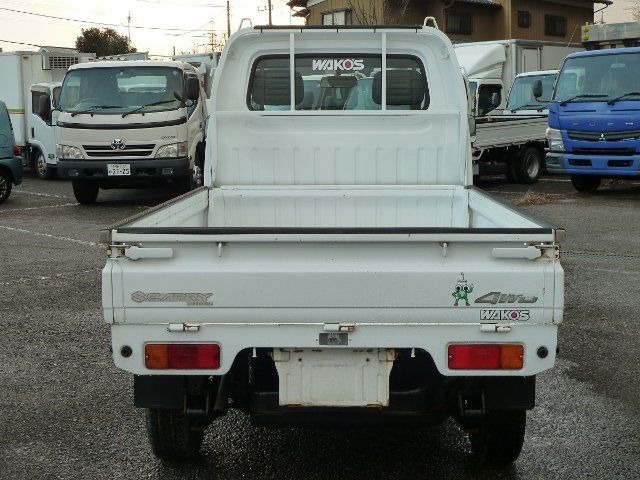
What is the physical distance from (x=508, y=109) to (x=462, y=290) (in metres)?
17.5

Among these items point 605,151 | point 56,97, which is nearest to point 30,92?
point 56,97

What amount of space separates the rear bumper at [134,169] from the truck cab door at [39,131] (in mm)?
4785

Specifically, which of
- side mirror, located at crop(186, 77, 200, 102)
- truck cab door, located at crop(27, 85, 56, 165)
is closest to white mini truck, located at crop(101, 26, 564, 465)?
side mirror, located at crop(186, 77, 200, 102)

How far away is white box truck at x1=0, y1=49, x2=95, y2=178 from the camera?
20359 mm

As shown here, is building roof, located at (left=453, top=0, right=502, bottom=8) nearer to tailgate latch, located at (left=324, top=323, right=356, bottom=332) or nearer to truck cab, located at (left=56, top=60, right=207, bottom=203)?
truck cab, located at (left=56, top=60, right=207, bottom=203)

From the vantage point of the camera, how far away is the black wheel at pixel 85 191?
1573 cm

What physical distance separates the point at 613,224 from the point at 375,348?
9622 millimetres

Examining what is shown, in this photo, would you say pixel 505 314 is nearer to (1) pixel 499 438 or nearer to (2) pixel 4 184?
(1) pixel 499 438

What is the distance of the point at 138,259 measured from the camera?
3580 millimetres

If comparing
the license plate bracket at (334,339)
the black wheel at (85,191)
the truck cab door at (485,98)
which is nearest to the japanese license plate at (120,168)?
the black wheel at (85,191)

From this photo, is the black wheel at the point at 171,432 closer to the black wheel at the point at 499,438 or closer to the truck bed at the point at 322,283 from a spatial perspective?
→ the truck bed at the point at 322,283

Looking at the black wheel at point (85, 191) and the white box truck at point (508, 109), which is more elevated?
the white box truck at point (508, 109)

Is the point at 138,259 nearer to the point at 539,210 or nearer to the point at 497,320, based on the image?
the point at 497,320

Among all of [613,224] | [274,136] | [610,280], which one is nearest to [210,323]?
[274,136]
